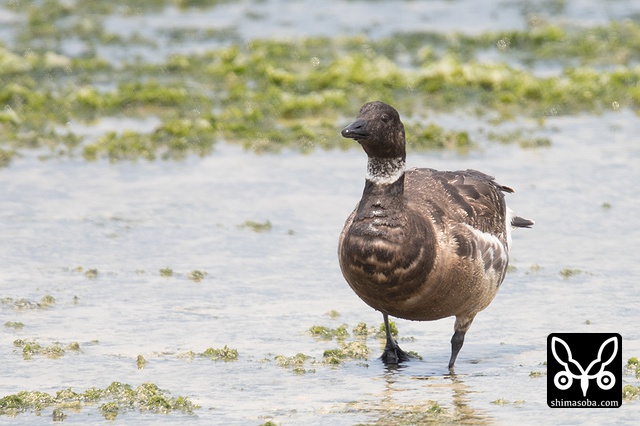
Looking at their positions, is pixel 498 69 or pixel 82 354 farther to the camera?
pixel 498 69

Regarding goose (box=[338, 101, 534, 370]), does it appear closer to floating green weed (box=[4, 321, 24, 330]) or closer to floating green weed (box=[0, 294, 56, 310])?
floating green weed (box=[4, 321, 24, 330])

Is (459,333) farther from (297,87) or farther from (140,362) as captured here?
(297,87)

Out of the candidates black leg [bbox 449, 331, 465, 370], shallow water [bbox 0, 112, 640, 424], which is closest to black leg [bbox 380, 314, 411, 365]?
shallow water [bbox 0, 112, 640, 424]

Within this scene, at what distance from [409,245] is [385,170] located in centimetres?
61

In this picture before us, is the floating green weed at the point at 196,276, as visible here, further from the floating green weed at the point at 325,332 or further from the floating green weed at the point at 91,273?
the floating green weed at the point at 325,332

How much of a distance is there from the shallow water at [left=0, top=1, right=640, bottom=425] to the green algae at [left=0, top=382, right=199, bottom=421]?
0.28 feet

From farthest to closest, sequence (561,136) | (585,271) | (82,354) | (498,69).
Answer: (498,69) < (561,136) < (585,271) < (82,354)

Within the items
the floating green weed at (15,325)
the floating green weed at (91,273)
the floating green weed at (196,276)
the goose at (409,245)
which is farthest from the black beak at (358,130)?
the floating green weed at (91,273)

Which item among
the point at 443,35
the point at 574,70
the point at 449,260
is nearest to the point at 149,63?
the point at 443,35

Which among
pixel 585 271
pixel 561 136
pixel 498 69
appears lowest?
pixel 585 271

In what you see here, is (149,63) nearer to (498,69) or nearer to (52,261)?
(498,69)

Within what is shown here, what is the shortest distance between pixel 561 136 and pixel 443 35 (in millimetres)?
5667

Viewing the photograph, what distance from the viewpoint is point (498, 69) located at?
17.0m

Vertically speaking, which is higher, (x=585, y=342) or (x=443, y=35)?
(x=443, y=35)
